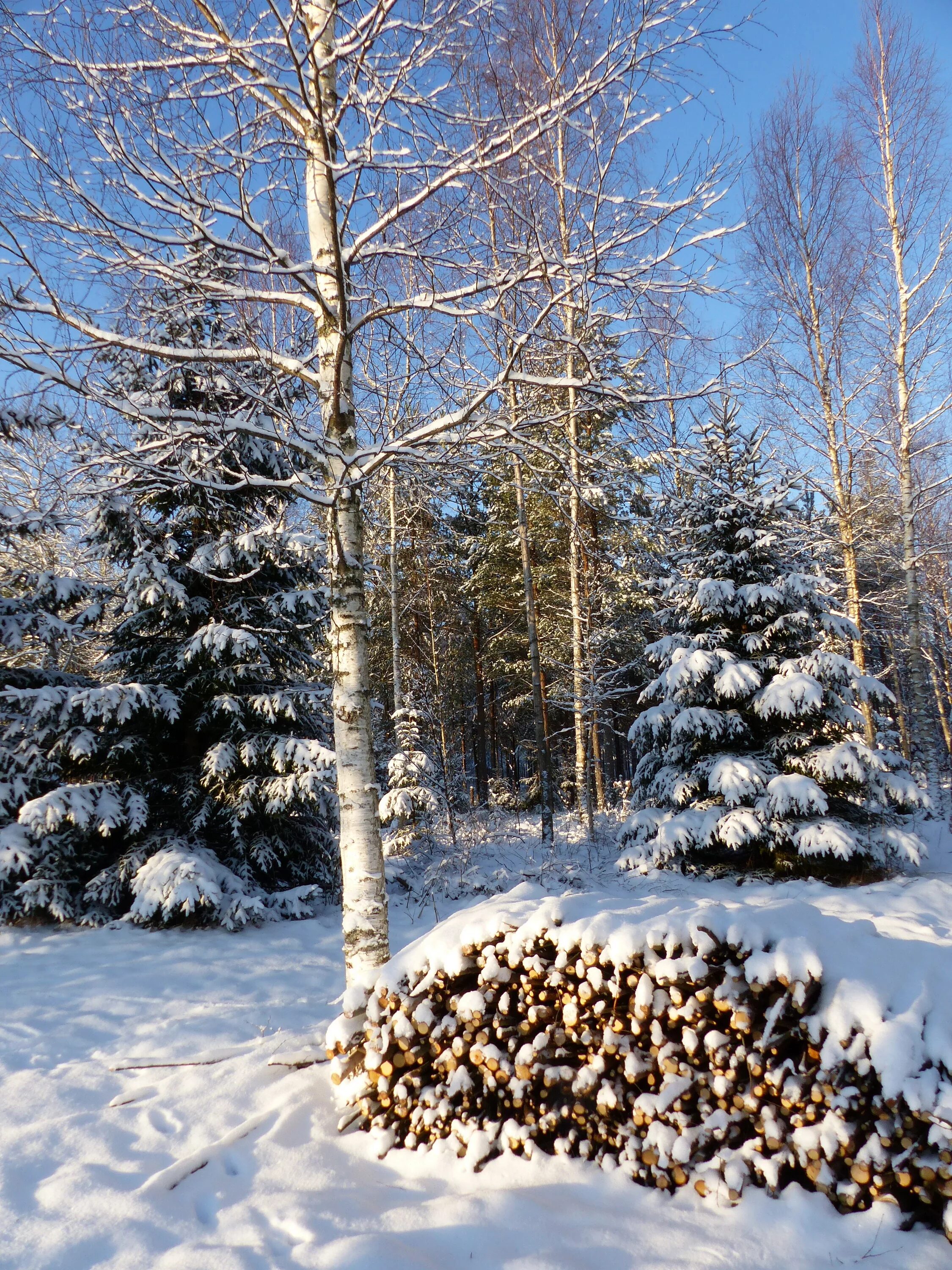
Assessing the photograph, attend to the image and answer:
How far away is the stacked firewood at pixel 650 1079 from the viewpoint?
2562 mm

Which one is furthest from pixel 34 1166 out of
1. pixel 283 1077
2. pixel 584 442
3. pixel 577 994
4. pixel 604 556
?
pixel 604 556

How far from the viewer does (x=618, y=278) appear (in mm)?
4188

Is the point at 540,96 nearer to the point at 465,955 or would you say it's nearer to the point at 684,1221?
the point at 465,955

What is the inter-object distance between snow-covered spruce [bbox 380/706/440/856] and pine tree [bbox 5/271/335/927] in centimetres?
202

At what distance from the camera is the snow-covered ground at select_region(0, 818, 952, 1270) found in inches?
96.5

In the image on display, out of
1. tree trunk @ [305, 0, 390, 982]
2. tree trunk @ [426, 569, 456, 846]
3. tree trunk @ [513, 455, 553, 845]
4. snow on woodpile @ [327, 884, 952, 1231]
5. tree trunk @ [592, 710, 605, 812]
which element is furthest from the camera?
tree trunk @ [426, 569, 456, 846]

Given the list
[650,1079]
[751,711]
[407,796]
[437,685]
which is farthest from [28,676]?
[437,685]

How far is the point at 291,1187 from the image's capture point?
2971 mm

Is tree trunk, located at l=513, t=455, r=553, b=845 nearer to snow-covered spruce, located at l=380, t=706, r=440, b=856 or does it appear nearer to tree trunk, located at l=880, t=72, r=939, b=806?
snow-covered spruce, located at l=380, t=706, r=440, b=856

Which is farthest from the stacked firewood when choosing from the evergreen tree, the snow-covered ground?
the evergreen tree

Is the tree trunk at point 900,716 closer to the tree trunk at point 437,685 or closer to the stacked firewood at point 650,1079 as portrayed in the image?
the tree trunk at point 437,685

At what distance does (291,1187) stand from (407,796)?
781 cm

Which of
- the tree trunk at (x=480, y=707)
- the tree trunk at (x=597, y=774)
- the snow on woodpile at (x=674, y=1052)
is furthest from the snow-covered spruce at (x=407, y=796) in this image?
the tree trunk at (x=480, y=707)

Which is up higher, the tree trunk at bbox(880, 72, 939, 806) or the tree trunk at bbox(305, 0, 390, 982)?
the tree trunk at bbox(880, 72, 939, 806)
